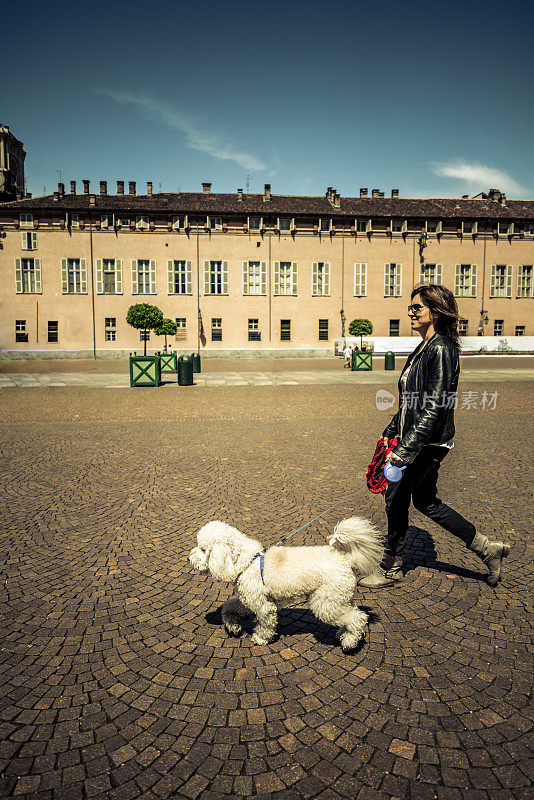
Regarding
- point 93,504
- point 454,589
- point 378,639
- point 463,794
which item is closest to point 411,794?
point 463,794

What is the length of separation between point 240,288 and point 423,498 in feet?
124

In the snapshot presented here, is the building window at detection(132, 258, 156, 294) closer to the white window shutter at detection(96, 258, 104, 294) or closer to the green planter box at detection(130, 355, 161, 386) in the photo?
the white window shutter at detection(96, 258, 104, 294)

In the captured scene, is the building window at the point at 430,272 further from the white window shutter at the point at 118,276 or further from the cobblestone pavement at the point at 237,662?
the cobblestone pavement at the point at 237,662

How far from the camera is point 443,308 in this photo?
140 inches

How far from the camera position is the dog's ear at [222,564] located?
116 inches

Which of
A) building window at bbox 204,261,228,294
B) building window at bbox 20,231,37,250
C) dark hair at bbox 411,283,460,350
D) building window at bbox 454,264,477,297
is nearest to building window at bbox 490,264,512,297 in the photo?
building window at bbox 454,264,477,297

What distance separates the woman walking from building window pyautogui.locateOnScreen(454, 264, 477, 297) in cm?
4241

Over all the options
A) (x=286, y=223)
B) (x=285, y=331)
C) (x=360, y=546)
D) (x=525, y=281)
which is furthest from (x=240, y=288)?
(x=360, y=546)

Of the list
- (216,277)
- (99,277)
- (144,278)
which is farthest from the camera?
(216,277)

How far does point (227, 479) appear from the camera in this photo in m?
6.56

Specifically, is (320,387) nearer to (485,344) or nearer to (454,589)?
(454,589)

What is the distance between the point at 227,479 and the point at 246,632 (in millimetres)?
3290

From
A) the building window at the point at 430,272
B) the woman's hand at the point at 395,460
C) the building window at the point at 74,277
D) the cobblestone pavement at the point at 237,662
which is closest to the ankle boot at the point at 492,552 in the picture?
the cobblestone pavement at the point at 237,662

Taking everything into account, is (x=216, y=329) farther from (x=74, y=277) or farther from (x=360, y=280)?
(x=360, y=280)
